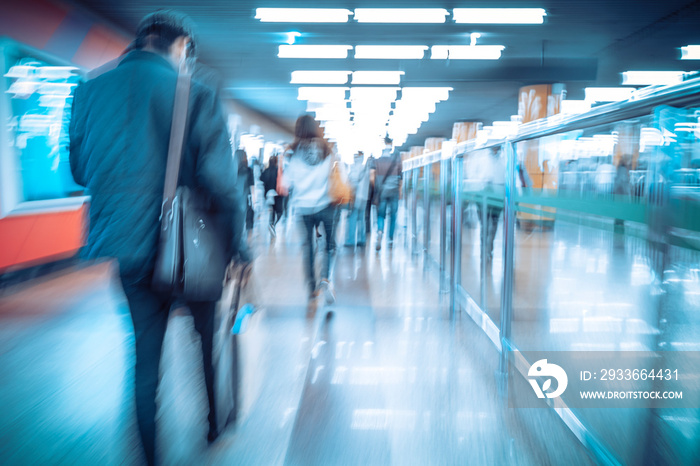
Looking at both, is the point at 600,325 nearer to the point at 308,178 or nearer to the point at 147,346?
the point at 308,178

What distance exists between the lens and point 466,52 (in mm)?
11289

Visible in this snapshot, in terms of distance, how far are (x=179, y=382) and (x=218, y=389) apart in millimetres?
731

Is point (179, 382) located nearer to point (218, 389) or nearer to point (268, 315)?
point (218, 389)

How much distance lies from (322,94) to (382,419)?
15018mm

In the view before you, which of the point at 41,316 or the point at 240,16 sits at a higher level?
the point at 240,16

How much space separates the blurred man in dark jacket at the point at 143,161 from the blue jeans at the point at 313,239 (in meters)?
2.37

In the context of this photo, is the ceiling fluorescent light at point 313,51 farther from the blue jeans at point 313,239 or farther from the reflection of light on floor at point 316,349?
the reflection of light on floor at point 316,349

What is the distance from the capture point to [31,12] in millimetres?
6316

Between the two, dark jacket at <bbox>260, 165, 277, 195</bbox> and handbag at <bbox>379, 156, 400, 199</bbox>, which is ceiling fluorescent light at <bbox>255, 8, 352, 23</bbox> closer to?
dark jacket at <bbox>260, 165, 277, 195</bbox>

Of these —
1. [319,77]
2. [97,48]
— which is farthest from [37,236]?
[319,77]

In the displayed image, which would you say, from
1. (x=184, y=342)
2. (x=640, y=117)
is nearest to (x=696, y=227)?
(x=640, y=117)

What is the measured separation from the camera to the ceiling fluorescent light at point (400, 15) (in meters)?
8.45

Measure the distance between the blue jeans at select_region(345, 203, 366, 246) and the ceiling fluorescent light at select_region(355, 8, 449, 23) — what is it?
136 inches

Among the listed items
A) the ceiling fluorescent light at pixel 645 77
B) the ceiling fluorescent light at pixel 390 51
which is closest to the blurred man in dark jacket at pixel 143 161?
the ceiling fluorescent light at pixel 390 51
